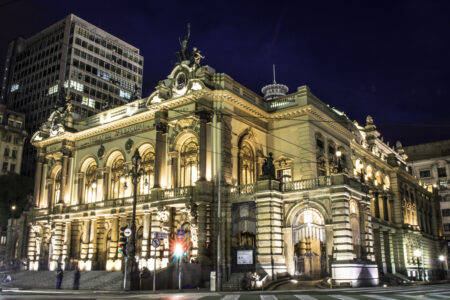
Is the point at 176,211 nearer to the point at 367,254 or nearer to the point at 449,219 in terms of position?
the point at 367,254

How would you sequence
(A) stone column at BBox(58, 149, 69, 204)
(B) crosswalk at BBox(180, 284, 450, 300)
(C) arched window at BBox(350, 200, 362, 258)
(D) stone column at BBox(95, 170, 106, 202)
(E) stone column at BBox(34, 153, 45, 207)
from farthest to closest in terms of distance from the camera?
(E) stone column at BBox(34, 153, 45, 207), (A) stone column at BBox(58, 149, 69, 204), (D) stone column at BBox(95, 170, 106, 202), (C) arched window at BBox(350, 200, 362, 258), (B) crosswalk at BBox(180, 284, 450, 300)

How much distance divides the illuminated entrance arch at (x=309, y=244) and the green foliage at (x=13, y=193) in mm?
50468

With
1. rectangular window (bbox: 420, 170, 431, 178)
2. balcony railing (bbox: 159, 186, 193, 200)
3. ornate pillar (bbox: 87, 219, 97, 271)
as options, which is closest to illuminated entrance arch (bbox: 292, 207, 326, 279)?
balcony railing (bbox: 159, 186, 193, 200)

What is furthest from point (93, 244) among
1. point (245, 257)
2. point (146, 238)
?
point (245, 257)

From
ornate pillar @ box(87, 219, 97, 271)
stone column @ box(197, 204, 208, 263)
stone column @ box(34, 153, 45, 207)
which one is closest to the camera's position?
stone column @ box(197, 204, 208, 263)

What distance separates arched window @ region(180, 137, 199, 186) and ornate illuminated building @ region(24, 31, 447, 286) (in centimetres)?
12

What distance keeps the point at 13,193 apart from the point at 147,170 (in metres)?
39.1

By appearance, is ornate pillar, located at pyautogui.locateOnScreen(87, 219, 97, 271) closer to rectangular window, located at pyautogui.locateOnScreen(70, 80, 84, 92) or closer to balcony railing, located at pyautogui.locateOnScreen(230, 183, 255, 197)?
balcony railing, located at pyautogui.locateOnScreen(230, 183, 255, 197)

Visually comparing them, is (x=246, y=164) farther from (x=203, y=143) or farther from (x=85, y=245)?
(x=85, y=245)

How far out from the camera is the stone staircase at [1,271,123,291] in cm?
3369

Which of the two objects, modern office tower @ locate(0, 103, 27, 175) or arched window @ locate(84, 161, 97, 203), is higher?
modern office tower @ locate(0, 103, 27, 175)

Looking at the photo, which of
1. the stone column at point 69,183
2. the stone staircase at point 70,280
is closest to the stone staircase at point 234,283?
the stone staircase at point 70,280

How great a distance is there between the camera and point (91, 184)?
51.0 meters

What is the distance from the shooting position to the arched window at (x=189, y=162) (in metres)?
41.2
